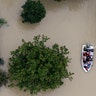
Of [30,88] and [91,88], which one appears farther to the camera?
[91,88]

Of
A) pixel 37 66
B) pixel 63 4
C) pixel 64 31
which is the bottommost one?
pixel 37 66

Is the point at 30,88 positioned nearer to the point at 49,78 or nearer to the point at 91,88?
the point at 49,78

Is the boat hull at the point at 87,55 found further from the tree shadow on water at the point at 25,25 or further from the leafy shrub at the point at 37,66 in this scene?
the tree shadow on water at the point at 25,25

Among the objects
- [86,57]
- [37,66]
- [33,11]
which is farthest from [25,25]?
[86,57]

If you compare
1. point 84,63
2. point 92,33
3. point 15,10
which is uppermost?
point 15,10

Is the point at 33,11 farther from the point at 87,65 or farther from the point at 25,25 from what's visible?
the point at 87,65

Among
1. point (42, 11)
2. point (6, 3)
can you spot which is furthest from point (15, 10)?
point (42, 11)

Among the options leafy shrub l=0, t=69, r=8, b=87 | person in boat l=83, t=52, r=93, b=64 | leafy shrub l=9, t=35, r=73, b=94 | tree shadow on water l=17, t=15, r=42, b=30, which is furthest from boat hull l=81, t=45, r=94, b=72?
leafy shrub l=0, t=69, r=8, b=87
